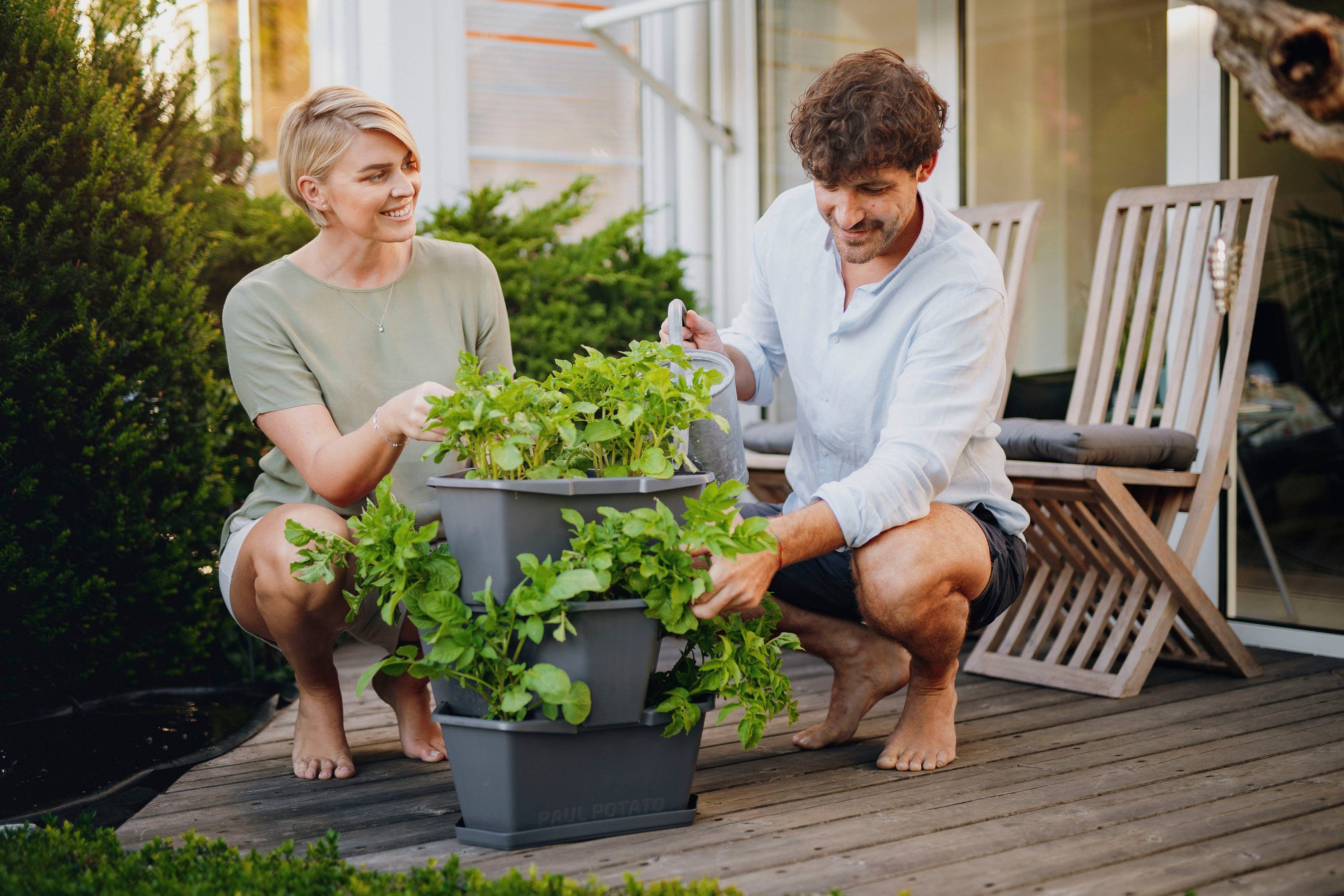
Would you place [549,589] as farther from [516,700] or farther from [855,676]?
[855,676]

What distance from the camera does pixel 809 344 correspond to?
2.38 m

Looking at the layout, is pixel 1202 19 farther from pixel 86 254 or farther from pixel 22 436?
pixel 22 436

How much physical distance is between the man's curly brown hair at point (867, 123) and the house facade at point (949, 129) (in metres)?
1.53

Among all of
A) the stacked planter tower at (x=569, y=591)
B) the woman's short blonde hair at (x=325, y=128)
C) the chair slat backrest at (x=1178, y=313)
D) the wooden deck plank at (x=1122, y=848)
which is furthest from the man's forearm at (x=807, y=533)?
the chair slat backrest at (x=1178, y=313)

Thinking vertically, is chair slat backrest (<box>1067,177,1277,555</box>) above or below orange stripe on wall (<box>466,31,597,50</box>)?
below

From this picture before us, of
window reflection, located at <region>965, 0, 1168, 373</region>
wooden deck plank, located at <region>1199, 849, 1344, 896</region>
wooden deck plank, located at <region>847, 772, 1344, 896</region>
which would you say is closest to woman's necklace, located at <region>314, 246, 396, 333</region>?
wooden deck plank, located at <region>847, 772, 1344, 896</region>

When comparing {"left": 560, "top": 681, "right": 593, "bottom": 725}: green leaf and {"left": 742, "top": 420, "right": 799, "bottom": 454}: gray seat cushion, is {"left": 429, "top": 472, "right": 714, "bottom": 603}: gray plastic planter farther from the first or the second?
{"left": 742, "top": 420, "right": 799, "bottom": 454}: gray seat cushion

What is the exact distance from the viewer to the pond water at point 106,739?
2.21m

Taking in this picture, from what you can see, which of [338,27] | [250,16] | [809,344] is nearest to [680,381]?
[809,344]

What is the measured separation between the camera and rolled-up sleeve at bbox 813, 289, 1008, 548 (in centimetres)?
203

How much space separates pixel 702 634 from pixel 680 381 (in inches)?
15.1

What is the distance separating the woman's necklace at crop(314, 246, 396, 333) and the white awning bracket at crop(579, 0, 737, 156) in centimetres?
185

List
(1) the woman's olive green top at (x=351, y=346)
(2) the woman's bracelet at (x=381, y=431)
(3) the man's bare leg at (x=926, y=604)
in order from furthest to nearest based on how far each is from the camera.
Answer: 1. (1) the woman's olive green top at (x=351, y=346)
2. (3) the man's bare leg at (x=926, y=604)
3. (2) the woman's bracelet at (x=381, y=431)

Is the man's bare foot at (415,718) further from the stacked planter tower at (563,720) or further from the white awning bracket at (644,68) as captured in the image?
the white awning bracket at (644,68)
